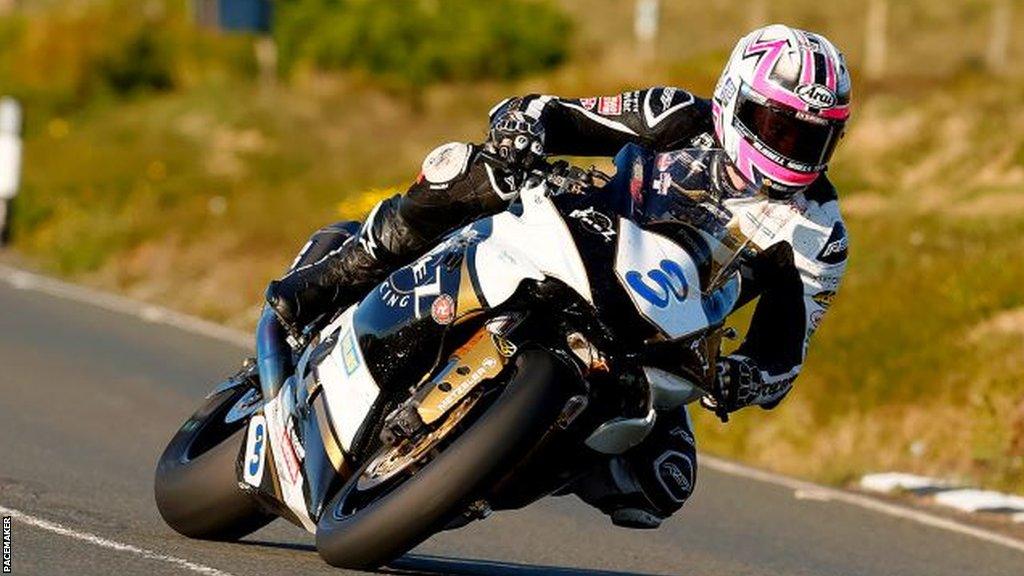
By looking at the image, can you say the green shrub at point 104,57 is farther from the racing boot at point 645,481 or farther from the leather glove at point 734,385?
the leather glove at point 734,385

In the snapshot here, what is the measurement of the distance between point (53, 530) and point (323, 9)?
85.1 ft

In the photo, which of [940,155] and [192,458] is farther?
[940,155]

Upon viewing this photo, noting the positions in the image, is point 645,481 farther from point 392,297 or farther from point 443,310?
point 392,297

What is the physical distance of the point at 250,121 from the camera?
2686cm

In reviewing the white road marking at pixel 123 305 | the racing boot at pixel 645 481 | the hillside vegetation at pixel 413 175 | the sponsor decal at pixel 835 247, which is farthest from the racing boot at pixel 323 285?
the white road marking at pixel 123 305

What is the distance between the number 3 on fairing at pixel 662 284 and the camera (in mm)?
6371

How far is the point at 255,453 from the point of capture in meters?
7.39

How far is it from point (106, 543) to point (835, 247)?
2.50m

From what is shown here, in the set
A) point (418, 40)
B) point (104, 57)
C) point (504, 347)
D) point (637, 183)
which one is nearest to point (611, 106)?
point (637, 183)

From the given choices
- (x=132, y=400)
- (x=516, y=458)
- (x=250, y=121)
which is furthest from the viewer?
(x=250, y=121)

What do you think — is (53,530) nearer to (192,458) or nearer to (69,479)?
(192,458)

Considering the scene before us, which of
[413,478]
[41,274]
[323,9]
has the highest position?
[413,478]

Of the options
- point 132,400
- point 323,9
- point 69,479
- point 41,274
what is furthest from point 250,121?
point 69,479

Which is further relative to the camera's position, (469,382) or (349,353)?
(349,353)
